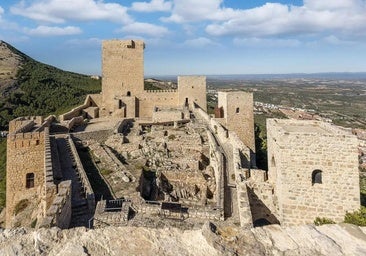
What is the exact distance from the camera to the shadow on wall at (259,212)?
9703mm

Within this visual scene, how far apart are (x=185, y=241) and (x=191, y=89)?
25463mm

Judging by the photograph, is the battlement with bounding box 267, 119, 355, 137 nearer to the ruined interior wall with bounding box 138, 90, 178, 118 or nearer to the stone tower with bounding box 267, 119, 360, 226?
the stone tower with bounding box 267, 119, 360, 226

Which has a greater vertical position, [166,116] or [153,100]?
[153,100]

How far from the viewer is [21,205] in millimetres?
12406

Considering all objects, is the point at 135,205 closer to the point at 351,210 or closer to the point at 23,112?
the point at 351,210

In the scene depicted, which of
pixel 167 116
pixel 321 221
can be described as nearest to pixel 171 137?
pixel 167 116

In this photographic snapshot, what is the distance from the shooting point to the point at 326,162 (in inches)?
336

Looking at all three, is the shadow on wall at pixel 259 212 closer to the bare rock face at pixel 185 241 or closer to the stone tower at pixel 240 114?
the bare rock face at pixel 185 241

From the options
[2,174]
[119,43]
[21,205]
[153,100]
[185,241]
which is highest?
[119,43]

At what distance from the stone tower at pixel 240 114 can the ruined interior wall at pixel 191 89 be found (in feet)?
22.3

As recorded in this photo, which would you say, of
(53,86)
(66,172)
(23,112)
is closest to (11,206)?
(66,172)

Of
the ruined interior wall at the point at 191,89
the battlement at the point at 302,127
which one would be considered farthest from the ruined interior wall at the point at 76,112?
the battlement at the point at 302,127

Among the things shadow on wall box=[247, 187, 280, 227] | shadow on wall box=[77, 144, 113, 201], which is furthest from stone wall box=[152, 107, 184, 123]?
shadow on wall box=[247, 187, 280, 227]

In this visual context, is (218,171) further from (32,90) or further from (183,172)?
(32,90)
